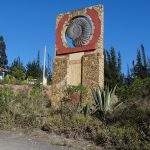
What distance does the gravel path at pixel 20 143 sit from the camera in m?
8.81

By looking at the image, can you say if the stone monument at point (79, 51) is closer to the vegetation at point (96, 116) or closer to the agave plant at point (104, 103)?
the vegetation at point (96, 116)

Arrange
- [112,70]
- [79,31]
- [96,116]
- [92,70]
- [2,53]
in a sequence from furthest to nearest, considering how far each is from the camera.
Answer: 1. [2,53]
2. [112,70]
3. [79,31]
4. [92,70]
5. [96,116]

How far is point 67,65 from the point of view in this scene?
21.5 meters

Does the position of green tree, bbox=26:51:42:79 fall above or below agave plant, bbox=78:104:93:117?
above

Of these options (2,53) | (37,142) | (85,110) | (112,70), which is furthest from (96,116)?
(2,53)

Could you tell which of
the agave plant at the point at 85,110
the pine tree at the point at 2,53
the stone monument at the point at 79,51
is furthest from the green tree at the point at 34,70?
the agave plant at the point at 85,110

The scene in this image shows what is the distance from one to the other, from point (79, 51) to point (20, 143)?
39.7 feet

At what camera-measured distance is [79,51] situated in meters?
21.0

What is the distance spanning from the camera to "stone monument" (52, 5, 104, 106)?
20.2 metres

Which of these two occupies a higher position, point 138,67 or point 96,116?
point 138,67

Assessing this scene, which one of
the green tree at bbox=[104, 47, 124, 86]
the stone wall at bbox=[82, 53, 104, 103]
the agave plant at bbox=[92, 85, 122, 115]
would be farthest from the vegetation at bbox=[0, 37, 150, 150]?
the green tree at bbox=[104, 47, 124, 86]

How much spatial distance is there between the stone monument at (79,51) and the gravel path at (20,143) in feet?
28.8

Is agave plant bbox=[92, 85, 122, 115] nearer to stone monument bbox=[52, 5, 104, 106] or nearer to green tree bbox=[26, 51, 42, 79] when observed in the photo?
stone monument bbox=[52, 5, 104, 106]

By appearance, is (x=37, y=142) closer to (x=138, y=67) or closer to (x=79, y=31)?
(x=79, y=31)
